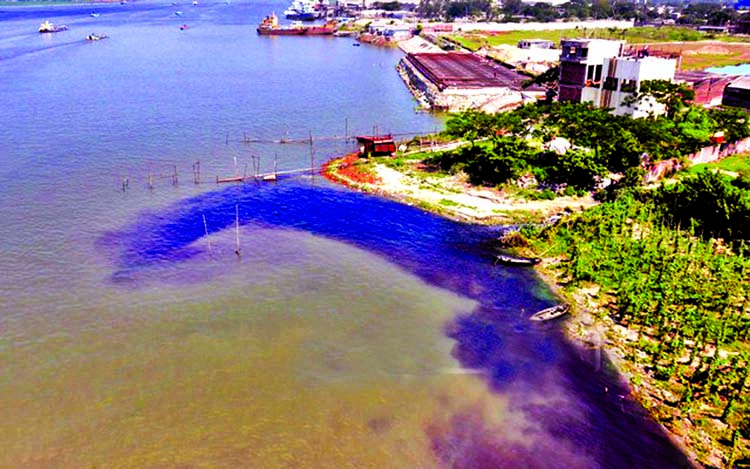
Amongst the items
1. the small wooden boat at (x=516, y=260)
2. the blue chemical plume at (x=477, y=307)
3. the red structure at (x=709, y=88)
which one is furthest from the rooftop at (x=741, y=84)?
the small wooden boat at (x=516, y=260)

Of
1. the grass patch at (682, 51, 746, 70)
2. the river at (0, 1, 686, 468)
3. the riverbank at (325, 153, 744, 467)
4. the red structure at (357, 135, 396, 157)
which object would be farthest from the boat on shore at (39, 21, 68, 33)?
the grass patch at (682, 51, 746, 70)

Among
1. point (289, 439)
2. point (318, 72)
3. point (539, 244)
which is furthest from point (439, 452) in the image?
point (318, 72)

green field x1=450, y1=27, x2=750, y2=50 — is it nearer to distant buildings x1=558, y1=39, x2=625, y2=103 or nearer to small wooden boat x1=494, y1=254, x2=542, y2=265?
distant buildings x1=558, y1=39, x2=625, y2=103

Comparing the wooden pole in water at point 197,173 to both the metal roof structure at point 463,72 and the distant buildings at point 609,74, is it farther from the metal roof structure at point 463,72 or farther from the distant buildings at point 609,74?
the metal roof structure at point 463,72

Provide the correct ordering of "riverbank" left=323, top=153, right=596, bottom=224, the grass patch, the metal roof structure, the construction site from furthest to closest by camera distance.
Answer: 1. the grass patch
2. the metal roof structure
3. the construction site
4. "riverbank" left=323, top=153, right=596, bottom=224

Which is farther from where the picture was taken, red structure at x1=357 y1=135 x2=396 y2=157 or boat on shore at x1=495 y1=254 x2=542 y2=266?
red structure at x1=357 y1=135 x2=396 y2=157

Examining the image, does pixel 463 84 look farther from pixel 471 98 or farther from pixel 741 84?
pixel 741 84

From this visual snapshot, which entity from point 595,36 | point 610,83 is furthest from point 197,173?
point 595,36
